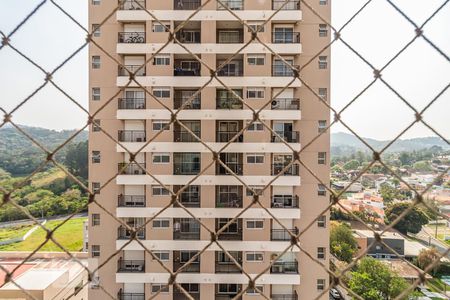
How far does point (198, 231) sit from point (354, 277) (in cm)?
242

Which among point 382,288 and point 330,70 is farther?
point 382,288

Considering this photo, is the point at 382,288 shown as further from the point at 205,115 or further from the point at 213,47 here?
the point at 213,47

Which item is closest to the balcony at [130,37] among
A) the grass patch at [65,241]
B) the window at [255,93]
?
the window at [255,93]

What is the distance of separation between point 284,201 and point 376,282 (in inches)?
77.1

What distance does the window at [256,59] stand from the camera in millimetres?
3332

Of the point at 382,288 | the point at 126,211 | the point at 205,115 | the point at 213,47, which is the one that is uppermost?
the point at 213,47

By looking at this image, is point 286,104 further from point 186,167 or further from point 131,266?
point 131,266

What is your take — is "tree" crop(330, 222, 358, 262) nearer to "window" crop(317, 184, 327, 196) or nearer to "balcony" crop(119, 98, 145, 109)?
"window" crop(317, 184, 327, 196)

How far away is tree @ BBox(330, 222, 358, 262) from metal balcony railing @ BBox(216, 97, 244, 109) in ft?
8.92

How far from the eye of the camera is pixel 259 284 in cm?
334

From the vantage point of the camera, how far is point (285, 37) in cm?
337

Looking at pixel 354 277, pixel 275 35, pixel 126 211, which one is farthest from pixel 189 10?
pixel 354 277

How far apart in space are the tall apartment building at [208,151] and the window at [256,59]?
2 centimetres

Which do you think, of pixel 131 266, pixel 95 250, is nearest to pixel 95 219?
pixel 95 250
